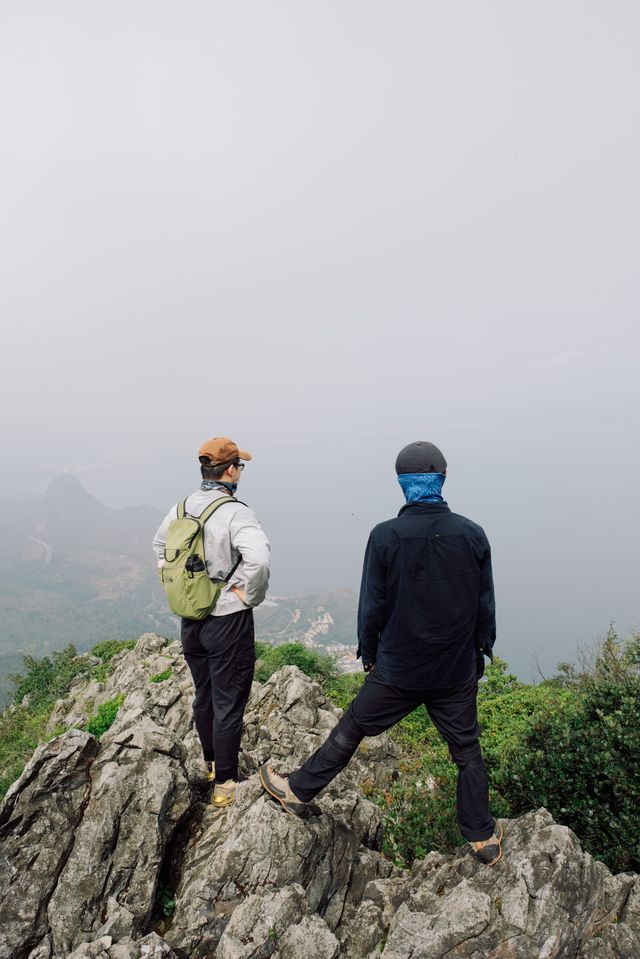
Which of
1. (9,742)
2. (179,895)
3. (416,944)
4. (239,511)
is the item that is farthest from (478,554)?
(9,742)

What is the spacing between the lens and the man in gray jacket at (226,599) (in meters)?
4.60

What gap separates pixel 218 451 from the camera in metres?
4.85

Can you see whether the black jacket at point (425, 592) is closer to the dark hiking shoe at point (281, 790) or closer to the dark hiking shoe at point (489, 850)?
the dark hiking shoe at point (489, 850)

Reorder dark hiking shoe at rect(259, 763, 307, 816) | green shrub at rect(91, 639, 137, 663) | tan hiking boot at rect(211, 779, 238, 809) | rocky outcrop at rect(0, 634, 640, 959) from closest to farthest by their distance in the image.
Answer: rocky outcrop at rect(0, 634, 640, 959), dark hiking shoe at rect(259, 763, 307, 816), tan hiking boot at rect(211, 779, 238, 809), green shrub at rect(91, 639, 137, 663)

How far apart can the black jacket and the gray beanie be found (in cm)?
34

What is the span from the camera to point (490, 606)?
165 inches

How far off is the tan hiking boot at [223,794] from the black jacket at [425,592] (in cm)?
269

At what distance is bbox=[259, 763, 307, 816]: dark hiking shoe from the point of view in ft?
15.2

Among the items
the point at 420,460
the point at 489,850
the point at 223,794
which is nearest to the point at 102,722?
the point at 223,794

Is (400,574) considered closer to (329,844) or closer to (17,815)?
(329,844)

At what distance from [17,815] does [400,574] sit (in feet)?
15.9

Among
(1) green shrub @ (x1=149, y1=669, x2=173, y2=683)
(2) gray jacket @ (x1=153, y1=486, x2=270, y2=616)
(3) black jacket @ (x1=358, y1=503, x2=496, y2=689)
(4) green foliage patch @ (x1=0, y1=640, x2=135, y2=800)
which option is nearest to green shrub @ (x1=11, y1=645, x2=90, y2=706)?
(4) green foliage patch @ (x1=0, y1=640, x2=135, y2=800)

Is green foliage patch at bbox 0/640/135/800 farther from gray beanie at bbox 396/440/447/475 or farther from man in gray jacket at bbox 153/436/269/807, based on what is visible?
gray beanie at bbox 396/440/447/475

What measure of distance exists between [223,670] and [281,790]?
145 cm
